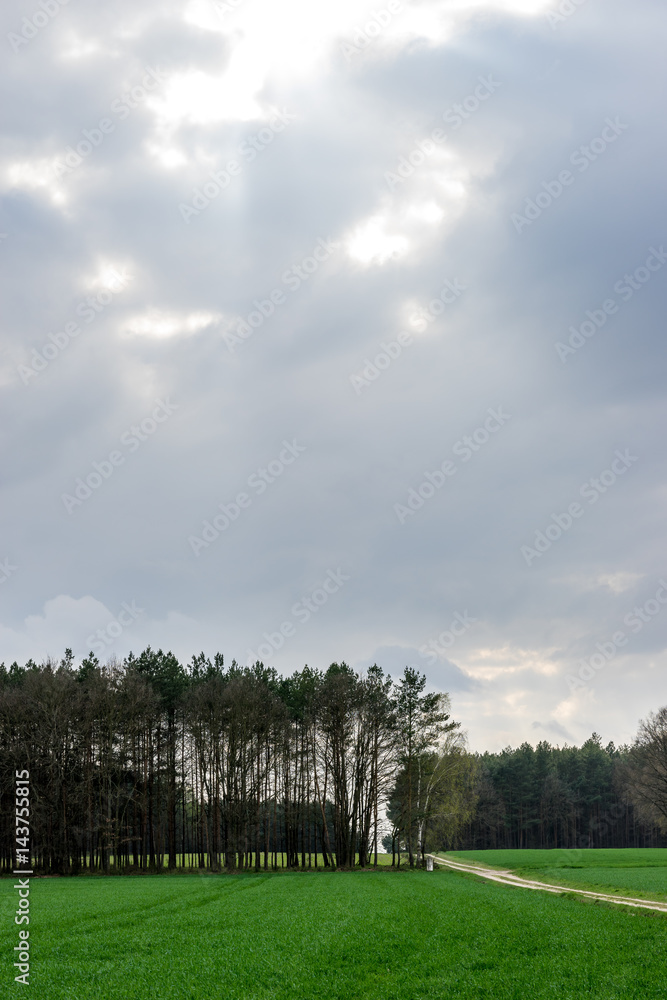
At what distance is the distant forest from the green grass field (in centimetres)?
3098

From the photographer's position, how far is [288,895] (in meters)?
39.4

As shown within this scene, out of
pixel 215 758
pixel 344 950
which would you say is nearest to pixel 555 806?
pixel 215 758

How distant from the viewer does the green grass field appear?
15.9 metres

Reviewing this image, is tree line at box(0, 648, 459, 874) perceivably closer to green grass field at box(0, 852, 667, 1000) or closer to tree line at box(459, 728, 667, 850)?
green grass field at box(0, 852, 667, 1000)

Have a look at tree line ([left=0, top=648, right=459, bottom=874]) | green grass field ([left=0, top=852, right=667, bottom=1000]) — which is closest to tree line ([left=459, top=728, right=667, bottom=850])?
tree line ([left=0, top=648, right=459, bottom=874])

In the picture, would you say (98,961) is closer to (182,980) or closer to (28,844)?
(182,980)

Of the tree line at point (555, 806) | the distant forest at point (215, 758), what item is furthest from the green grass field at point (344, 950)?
the tree line at point (555, 806)

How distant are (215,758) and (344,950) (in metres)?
52.5

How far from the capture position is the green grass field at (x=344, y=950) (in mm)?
15891

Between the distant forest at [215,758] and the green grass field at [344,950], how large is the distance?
30982 millimetres

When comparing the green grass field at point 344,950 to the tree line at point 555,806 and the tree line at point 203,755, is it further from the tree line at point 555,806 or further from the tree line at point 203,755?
the tree line at point 555,806

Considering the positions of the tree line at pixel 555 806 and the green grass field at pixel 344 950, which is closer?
the green grass field at pixel 344 950

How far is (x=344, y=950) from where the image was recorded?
20.5 m

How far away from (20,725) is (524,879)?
147 ft
